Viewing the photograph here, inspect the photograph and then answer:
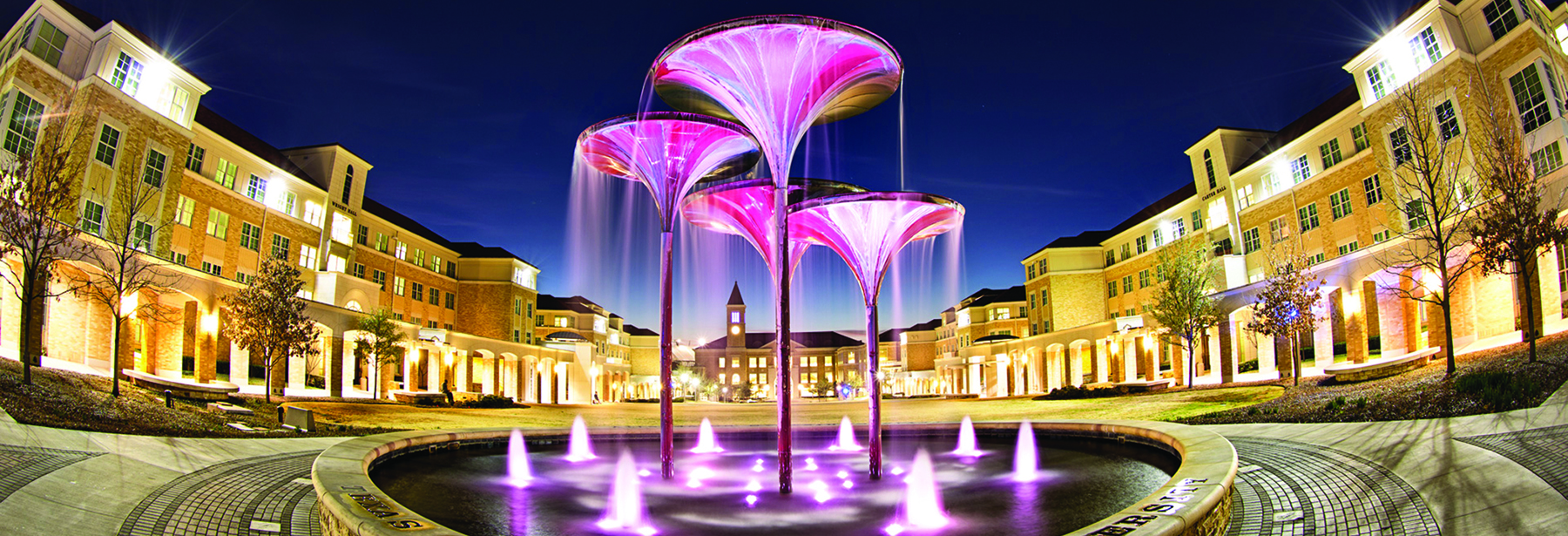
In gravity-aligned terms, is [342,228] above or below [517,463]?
above

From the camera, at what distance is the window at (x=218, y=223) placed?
1314 inches

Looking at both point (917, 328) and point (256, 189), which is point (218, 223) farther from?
point (917, 328)

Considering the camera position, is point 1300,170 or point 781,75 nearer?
point 781,75

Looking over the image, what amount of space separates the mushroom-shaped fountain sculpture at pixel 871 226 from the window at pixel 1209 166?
36432mm

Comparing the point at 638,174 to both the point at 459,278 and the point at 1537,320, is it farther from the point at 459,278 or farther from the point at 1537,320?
the point at 459,278

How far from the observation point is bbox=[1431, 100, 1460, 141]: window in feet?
76.8

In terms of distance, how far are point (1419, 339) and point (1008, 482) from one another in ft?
80.2

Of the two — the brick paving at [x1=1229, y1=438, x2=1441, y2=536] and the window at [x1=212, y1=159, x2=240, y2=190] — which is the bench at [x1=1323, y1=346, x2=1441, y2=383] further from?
the window at [x1=212, y1=159, x2=240, y2=190]

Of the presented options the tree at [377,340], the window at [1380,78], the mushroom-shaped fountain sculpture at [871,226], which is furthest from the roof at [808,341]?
the mushroom-shaped fountain sculpture at [871,226]

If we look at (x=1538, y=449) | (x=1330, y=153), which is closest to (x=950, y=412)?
(x=1330, y=153)

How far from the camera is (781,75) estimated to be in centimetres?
1026

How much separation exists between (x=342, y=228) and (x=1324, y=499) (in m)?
49.4

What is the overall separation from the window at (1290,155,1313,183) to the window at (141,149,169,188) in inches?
2049

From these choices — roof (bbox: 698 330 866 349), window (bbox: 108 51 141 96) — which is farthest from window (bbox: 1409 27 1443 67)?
roof (bbox: 698 330 866 349)
